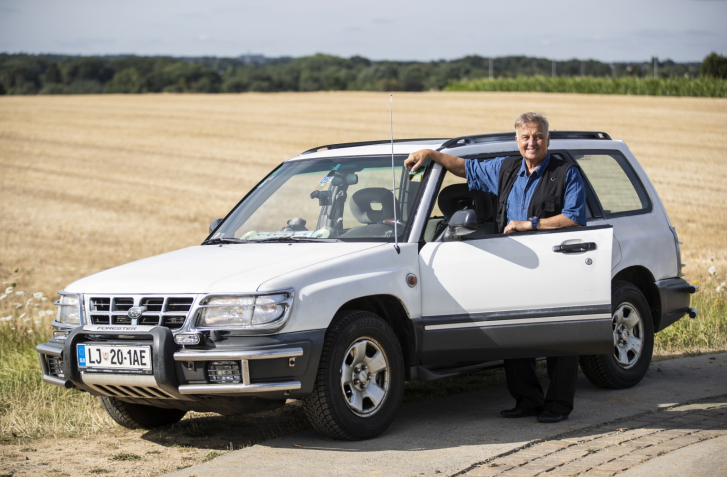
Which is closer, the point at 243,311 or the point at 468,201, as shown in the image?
the point at 243,311

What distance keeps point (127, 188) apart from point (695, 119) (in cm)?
2257

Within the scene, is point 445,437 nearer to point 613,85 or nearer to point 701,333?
point 701,333

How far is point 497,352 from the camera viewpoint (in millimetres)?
6160

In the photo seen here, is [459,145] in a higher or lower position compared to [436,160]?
higher

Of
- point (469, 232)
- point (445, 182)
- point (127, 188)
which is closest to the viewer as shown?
point (469, 232)

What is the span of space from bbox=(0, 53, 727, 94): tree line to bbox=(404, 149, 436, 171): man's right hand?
51.4 m

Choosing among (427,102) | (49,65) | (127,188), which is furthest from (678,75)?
(49,65)

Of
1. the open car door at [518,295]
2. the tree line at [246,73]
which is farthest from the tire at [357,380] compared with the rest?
the tree line at [246,73]

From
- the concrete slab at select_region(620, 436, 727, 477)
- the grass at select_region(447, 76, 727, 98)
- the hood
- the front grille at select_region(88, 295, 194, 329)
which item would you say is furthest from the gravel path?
the grass at select_region(447, 76, 727, 98)

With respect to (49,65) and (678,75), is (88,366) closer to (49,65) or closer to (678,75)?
(678,75)

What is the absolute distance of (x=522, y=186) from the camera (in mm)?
6336

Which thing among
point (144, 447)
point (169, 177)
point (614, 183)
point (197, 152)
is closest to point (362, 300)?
point (144, 447)

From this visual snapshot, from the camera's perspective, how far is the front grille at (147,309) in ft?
17.4

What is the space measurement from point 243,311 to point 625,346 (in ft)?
11.5
